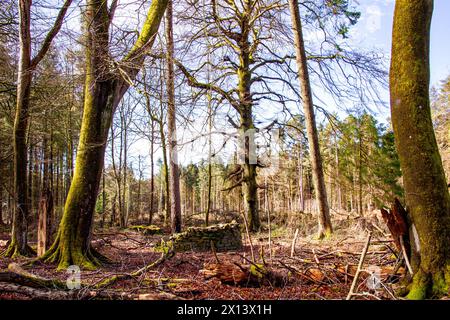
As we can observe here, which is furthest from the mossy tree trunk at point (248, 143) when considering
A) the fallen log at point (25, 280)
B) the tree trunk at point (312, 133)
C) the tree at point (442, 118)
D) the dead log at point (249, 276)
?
the tree at point (442, 118)

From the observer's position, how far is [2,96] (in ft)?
40.9

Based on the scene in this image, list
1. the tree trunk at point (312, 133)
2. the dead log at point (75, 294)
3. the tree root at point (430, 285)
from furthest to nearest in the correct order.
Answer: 1. the tree trunk at point (312, 133)
2. the dead log at point (75, 294)
3. the tree root at point (430, 285)

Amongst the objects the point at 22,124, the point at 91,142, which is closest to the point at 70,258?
the point at 91,142

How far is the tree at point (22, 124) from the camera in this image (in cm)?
735

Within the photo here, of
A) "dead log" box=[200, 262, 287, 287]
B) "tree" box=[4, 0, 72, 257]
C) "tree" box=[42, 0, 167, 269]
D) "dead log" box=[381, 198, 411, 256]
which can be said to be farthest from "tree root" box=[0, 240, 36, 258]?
"dead log" box=[381, 198, 411, 256]

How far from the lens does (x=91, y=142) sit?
637 centimetres

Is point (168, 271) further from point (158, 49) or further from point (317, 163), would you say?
point (317, 163)

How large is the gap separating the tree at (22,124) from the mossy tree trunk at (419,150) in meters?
6.73

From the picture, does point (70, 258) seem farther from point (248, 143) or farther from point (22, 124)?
point (248, 143)

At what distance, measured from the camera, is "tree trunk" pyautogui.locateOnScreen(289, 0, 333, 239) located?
9070mm

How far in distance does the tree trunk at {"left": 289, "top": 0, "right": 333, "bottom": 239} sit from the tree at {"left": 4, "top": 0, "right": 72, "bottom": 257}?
6.43 m

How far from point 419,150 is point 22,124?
8.48 meters

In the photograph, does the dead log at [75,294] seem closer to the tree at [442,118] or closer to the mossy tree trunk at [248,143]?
the mossy tree trunk at [248,143]
